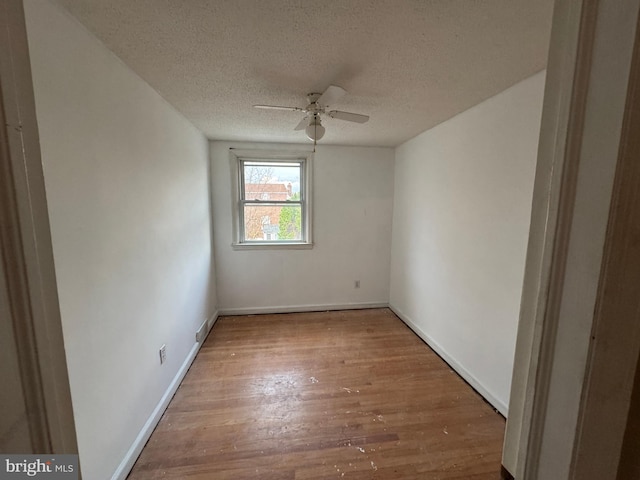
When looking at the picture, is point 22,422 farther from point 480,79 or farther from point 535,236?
point 480,79

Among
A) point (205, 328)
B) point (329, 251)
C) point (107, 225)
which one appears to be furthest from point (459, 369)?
point (107, 225)

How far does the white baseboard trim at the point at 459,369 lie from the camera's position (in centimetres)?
196

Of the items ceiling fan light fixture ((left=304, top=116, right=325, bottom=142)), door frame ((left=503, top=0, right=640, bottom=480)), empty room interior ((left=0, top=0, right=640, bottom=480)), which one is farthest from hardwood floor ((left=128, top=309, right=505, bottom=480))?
ceiling fan light fixture ((left=304, top=116, right=325, bottom=142))

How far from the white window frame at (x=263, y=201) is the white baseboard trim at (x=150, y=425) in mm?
1441

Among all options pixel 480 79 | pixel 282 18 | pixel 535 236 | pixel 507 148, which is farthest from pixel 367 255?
pixel 535 236

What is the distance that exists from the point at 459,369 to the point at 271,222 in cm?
262

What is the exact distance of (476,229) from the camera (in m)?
2.17

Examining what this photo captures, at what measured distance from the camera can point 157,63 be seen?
152cm

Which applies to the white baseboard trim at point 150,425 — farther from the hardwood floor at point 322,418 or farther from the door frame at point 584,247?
the door frame at point 584,247

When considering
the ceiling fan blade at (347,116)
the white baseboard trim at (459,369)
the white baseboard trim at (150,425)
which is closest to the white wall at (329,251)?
the white baseboard trim at (459,369)

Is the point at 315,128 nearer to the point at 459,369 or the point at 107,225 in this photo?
the point at 107,225

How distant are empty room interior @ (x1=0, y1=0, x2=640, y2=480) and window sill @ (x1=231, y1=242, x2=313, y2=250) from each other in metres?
0.28

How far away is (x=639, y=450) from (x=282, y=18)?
1.61 metres

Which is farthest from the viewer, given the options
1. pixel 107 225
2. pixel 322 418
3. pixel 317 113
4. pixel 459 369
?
pixel 459 369
